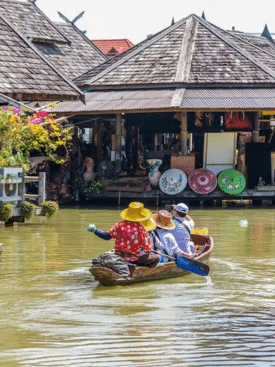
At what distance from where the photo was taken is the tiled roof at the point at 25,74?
20047mm

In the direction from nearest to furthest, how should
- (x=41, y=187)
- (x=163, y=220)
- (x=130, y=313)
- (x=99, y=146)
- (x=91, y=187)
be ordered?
(x=130, y=313)
(x=163, y=220)
(x=41, y=187)
(x=91, y=187)
(x=99, y=146)

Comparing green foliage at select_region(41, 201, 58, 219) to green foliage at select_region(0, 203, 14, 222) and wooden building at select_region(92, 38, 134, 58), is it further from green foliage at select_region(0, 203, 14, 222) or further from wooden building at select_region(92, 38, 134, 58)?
wooden building at select_region(92, 38, 134, 58)

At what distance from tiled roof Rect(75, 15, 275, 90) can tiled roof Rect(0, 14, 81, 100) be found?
513cm

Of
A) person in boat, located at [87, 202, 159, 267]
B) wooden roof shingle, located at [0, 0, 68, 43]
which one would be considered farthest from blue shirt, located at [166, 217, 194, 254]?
wooden roof shingle, located at [0, 0, 68, 43]

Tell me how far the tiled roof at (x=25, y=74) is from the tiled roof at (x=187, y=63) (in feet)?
16.8

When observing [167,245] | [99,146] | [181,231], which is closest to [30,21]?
[99,146]

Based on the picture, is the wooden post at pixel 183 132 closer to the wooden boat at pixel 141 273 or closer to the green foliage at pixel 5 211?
the green foliage at pixel 5 211

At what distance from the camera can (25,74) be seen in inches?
Result: 817

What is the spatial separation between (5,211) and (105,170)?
9.03 m

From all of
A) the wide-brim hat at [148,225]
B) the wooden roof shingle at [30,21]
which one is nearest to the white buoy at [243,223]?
the wide-brim hat at [148,225]

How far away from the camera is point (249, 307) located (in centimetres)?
1009

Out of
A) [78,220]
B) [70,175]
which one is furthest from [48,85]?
[70,175]

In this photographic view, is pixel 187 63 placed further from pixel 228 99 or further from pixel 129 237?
pixel 129 237

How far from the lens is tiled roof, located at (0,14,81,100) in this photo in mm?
20047
